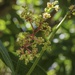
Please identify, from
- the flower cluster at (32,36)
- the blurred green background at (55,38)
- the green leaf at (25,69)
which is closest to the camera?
the flower cluster at (32,36)

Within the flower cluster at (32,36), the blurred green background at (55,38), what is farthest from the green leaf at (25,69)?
the blurred green background at (55,38)

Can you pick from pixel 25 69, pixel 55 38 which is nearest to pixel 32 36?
pixel 25 69

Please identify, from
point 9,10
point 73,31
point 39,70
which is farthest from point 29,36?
point 9,10

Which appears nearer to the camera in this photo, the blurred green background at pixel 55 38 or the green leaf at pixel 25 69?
the green leaf at pixel 25 69

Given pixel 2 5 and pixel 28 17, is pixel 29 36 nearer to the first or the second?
pixel 28 17

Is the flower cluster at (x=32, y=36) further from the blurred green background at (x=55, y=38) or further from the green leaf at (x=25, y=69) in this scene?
the blurred green background at (x=55, y=38)

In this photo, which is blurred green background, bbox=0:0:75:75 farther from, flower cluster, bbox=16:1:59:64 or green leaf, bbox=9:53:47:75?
flower cluster, bbox=16:1:59:64

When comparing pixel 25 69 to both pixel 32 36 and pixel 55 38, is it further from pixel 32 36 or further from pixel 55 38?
pixel 55 38

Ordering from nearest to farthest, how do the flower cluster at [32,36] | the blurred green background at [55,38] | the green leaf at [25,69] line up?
the flower cluster at [32,36] → the green leaf at [25,69] → the blurred green background at [55,38]
